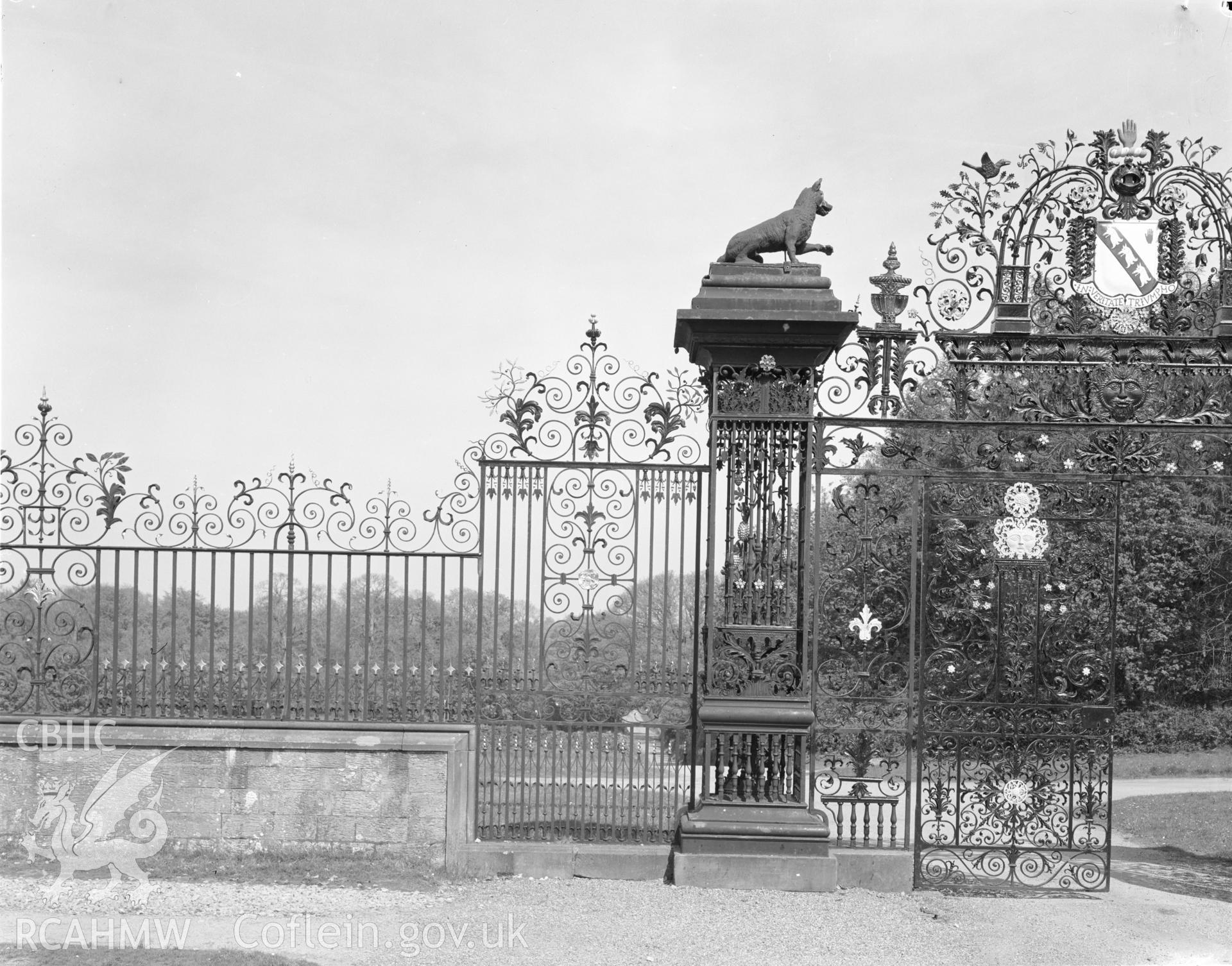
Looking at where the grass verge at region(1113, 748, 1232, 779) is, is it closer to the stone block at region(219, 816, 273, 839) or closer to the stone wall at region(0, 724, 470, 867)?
the stone wall at region(0, 724, 470, 867)

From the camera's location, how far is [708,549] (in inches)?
313

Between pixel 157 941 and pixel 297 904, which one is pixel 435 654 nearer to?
pixel 297 904

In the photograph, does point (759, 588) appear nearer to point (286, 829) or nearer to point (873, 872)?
point (873, 872)

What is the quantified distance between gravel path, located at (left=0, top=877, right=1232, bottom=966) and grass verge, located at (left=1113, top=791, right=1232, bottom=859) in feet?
12.1

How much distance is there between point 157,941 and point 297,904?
931 millimetres

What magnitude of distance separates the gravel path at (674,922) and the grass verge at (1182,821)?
3703 millimetres

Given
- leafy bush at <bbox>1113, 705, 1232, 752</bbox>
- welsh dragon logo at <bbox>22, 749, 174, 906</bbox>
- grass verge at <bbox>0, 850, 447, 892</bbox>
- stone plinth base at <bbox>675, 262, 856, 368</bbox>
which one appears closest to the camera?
grass verge at <bbox>0, 850, 447, 892</bbox>

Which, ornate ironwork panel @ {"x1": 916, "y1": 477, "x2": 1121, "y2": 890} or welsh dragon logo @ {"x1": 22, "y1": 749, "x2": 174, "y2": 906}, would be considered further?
ornate ironwork panel @ {"x1": 916, "y1": 477, "x2": 1121, "y2": 890}

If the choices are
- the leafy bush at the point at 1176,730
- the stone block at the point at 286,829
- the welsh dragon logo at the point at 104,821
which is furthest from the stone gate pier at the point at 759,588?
the leafy bush at the point at 1176,730

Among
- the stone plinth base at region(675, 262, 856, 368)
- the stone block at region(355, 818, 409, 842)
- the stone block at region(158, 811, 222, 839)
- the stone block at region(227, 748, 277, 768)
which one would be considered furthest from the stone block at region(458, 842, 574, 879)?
the stone plinth base at region(675, 262, 856, 368)

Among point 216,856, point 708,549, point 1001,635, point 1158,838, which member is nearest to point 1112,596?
point 1001,635

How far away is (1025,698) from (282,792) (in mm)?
4876

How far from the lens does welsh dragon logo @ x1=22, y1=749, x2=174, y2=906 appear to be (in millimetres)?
7883

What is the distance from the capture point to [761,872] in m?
7.73
